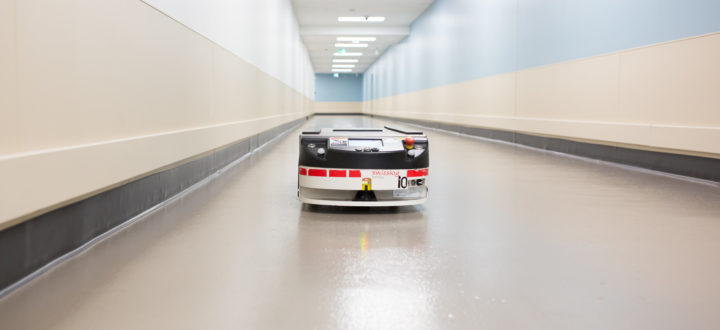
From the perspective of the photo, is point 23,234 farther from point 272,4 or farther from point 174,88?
point 272,4

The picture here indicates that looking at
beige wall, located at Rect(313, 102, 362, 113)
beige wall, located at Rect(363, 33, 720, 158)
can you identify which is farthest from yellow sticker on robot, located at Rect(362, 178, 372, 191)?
beige wall, located at Rect(313, 102, 362, 113)

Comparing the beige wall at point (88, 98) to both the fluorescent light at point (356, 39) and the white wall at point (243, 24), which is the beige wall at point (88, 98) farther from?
the fluorescent light at point (356, 39)

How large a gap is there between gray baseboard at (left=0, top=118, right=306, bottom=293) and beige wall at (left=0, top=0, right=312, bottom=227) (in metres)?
0.10

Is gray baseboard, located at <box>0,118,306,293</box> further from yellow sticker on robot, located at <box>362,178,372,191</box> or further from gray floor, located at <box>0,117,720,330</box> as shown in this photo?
yellow sticker on robot, located at <box>362,178,372,191</box>

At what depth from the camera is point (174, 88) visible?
3.74 meters

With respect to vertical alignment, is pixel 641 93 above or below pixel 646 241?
above

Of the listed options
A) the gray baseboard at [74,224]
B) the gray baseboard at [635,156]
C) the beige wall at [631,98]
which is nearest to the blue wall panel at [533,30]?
the beige wall at [631,98]

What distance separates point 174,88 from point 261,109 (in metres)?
4.69

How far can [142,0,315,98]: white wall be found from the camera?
407 cm

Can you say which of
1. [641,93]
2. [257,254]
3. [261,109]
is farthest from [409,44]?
[257,254]

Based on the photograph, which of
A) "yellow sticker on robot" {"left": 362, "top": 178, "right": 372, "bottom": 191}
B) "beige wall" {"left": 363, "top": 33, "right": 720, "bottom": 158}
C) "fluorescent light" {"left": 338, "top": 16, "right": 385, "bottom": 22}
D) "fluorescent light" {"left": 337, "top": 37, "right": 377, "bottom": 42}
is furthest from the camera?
"fluorescent light" {"left": 337, "top": 37, "right": 377, "bottom": 42}

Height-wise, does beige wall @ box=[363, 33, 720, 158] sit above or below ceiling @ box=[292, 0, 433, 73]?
below

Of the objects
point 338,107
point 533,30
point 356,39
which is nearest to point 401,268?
point 533,30

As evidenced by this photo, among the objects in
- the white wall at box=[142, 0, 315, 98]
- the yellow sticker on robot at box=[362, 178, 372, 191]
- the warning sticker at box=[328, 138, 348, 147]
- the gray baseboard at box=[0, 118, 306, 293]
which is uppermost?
the white wall at box=[142, 0, 315, 98]
